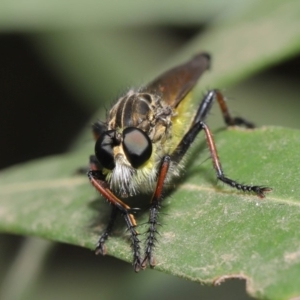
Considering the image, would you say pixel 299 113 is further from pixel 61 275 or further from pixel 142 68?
pixel 61 275

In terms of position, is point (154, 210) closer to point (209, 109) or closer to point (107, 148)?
point (107, 148)

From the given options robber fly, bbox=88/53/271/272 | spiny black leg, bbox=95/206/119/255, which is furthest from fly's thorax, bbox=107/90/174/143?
spiny black leg, bbox=95/206/119/255

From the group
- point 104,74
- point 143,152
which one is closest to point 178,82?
point 143,152

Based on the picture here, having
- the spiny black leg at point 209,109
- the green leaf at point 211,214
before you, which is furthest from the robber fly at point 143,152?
the spiny black leg at point 209,109

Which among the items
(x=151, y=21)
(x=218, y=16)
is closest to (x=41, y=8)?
(x=151, y=21)

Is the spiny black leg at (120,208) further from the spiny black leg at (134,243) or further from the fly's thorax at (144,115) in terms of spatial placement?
the fly's thorax at (144,115)

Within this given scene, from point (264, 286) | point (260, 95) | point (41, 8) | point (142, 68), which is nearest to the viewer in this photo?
point (264, 286)
